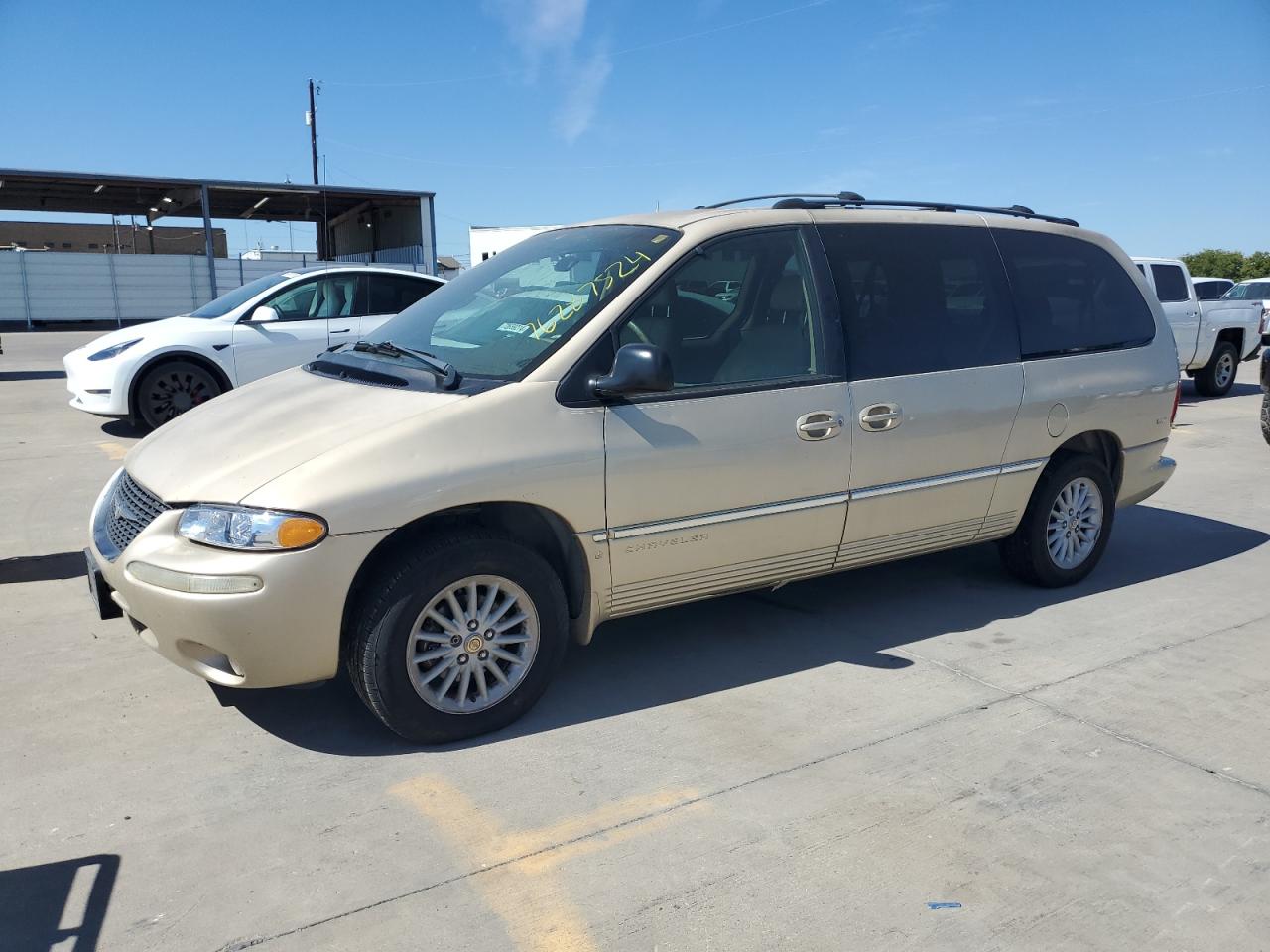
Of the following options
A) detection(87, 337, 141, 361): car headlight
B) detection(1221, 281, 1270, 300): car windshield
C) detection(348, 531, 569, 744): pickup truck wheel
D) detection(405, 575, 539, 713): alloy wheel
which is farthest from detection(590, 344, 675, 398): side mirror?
detection(1221, 281, 1270, 300): car windshield

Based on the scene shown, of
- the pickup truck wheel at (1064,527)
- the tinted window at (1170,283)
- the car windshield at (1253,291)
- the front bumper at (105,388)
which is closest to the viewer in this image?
the pickup truck wheel at (1064,527)

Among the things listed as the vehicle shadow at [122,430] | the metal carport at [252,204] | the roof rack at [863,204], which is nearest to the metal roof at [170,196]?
the metal carport at [252,204]

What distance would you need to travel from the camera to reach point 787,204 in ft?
15.0

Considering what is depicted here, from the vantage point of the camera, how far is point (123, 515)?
3.77 metres

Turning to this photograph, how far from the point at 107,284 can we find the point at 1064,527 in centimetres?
3060

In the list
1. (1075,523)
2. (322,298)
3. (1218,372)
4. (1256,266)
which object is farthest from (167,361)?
(1256,266)

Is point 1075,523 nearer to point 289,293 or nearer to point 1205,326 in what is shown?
point 289,293

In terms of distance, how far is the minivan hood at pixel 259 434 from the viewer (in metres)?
3.44

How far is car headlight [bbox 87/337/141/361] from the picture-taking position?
9.55 metres

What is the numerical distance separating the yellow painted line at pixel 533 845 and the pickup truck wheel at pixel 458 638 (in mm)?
285

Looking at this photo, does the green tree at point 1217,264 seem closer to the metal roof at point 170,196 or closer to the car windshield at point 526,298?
the metal roof at point 170,196

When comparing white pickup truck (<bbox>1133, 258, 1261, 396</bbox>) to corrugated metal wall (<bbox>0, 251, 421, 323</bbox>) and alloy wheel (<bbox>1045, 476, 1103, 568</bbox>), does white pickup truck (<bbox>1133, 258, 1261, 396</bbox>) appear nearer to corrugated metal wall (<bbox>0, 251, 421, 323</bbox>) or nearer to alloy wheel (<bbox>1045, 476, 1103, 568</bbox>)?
alloy wheel (<bbox>1045, 476, 1103, 568</bbox>)

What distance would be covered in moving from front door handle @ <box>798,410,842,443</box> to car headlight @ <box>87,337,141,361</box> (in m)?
7.56

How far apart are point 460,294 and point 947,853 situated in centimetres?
307
